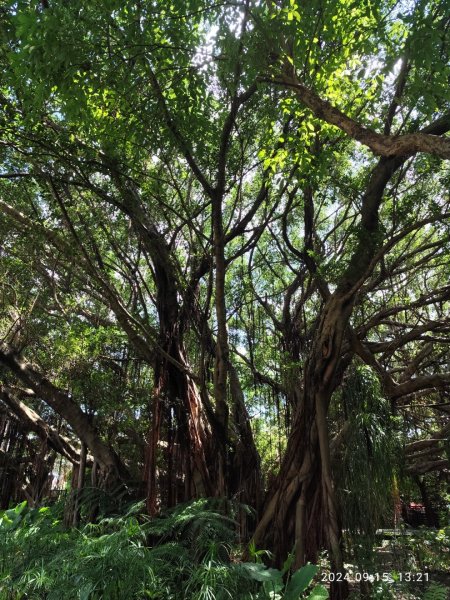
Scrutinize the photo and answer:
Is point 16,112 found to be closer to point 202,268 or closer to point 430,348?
point 202,268

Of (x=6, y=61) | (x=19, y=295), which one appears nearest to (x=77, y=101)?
(x=6, y=61)

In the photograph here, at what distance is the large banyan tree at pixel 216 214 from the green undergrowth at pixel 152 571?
811 mm

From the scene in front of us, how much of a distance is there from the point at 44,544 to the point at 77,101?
2757mm

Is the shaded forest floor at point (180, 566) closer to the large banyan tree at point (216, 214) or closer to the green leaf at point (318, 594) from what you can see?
the green leaf at point (318, 594)

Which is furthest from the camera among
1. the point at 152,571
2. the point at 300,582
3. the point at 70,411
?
the point at 70,411

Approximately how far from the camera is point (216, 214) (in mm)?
3451

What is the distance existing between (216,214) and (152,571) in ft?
7.79

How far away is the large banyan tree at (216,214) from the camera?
244cm

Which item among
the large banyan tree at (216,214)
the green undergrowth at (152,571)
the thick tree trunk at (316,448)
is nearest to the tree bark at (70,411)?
the large banyan tree at (216,214)

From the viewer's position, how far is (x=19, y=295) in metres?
5.58

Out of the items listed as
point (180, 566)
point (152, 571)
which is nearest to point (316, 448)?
point (180, 566)

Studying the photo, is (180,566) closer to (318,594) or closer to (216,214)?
(318,594)

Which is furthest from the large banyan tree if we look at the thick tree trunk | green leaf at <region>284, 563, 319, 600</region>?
green leaf at <region>284, 563, 319, 600</region>

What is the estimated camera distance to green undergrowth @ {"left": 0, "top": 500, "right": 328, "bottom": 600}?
2062 millimetres
